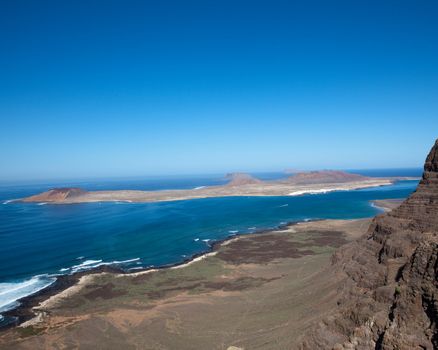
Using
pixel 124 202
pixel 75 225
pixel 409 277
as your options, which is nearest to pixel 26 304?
pixel 409 277

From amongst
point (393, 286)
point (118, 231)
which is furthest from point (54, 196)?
point (393, 286)

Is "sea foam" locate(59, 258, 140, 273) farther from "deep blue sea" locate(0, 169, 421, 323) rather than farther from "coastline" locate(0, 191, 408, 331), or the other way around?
"coastline" locate(0, 191, 408, 331)

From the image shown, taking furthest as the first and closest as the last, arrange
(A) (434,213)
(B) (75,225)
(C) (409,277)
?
(B) (75,225) → (A) (434,213) → (C) (409,277)

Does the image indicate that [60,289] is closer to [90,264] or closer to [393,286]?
[90,264]

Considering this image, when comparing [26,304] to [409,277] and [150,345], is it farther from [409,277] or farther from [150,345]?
[409,277]

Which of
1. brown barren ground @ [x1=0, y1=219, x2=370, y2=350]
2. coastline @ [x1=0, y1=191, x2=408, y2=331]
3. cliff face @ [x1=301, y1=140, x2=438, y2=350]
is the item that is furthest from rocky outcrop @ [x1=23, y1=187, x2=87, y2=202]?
cliff face @ [x1=301, y1=140, x2=438, y2=350]

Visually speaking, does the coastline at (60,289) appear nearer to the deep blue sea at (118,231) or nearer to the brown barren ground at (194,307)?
the brown barren ground at (194,307)
